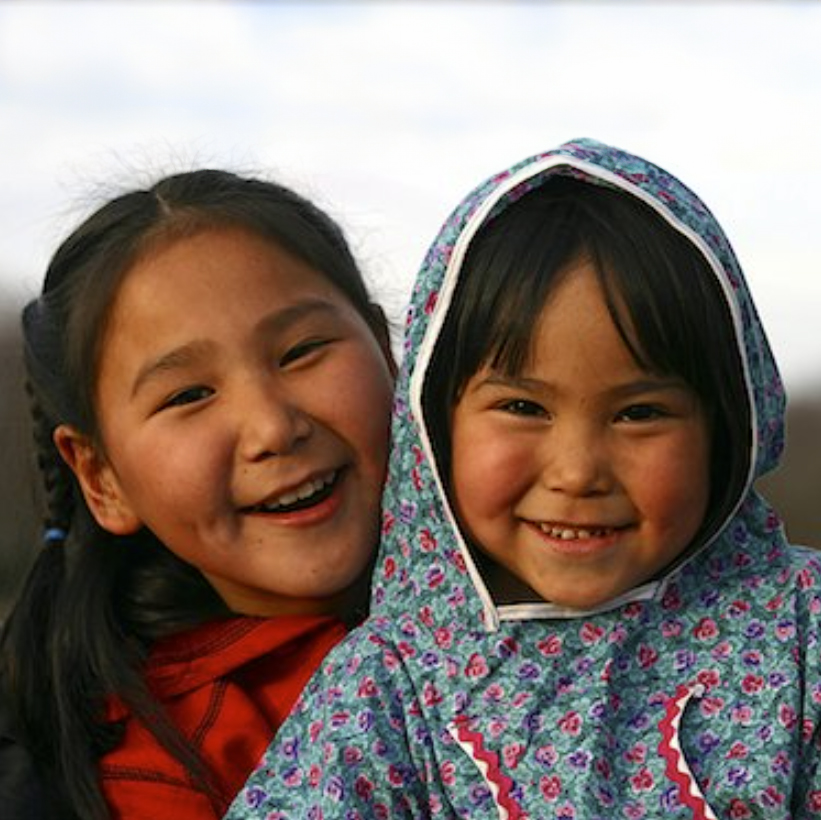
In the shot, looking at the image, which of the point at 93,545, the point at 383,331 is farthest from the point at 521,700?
the point at 93,545

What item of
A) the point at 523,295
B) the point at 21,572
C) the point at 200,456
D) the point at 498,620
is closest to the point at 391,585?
the point at 498,620

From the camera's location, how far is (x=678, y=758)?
2.28 meters

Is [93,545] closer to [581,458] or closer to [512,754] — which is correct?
[512,754]

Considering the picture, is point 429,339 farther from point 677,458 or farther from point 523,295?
point 677,458

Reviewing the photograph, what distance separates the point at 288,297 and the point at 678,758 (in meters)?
0.96

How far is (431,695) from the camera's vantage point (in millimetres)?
2398

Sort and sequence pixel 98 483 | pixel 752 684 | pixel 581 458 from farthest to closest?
pixel 98 483 → pixel 752 684 → pixel 581 458

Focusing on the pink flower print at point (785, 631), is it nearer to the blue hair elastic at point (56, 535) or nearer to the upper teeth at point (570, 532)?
the upper teeth at point (570, 532)

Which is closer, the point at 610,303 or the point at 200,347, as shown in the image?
the point at 610,303

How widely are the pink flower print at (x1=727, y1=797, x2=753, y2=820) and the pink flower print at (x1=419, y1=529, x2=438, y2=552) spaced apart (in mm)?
552

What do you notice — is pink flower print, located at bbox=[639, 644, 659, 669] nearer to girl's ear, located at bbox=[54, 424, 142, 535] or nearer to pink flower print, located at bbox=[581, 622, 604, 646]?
pink flower print, located at bbox=[581, 622, 604, 646]

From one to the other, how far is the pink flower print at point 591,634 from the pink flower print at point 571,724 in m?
0.11

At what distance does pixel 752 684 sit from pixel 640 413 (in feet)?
1.31

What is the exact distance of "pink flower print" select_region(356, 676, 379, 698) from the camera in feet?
7.84
